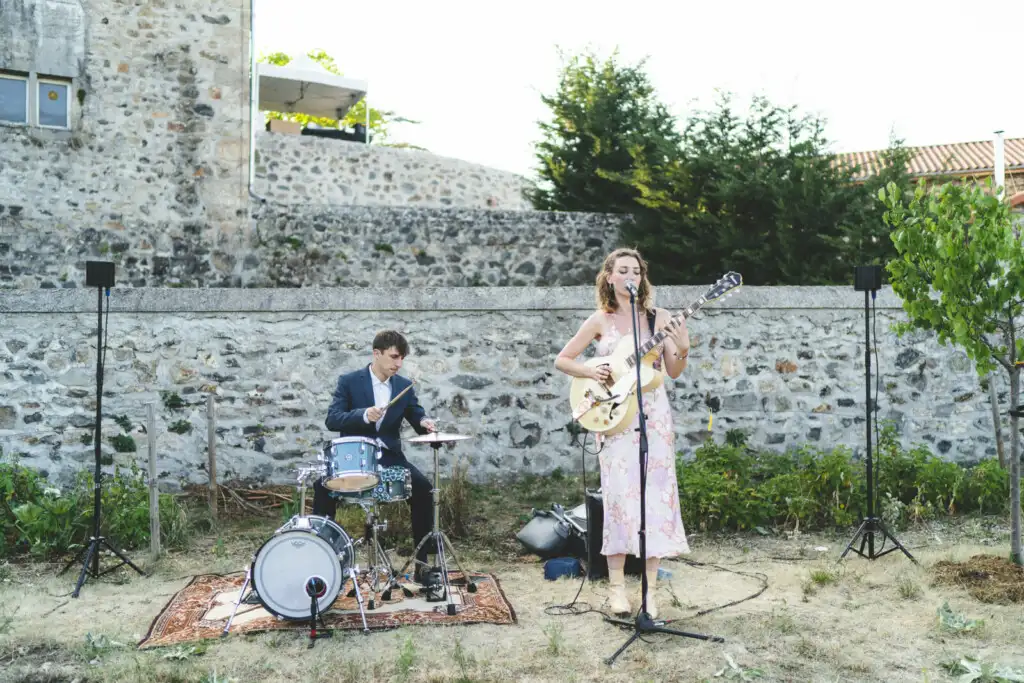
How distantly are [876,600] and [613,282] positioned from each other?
2.22m

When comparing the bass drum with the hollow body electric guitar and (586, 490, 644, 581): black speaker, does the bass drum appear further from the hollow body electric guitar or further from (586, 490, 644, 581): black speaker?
(586, 490, 644, 581): black speaker

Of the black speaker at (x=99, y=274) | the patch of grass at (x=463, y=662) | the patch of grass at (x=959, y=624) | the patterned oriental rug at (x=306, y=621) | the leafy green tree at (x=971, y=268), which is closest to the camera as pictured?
the patch of grass at (x=463, y=662)

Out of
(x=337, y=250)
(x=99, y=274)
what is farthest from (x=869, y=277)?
(x=337, y=250)

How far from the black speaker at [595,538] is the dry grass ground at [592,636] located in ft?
0.41

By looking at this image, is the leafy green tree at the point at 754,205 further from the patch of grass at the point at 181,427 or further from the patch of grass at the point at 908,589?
the patch of grass at the point at 181,427

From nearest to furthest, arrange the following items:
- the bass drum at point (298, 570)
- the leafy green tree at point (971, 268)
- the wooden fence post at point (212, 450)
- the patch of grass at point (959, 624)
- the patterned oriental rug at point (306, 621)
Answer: the patch of grass at point (959, 624) < the bass drum at point (298, 570) < the patterned oriental rug at point (306, 621) < the leafy green tree at point (971, 268) < the wooden fence post at point (212, 450)

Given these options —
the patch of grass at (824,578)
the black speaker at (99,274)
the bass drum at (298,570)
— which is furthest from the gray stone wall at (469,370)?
the bass drum at (298,570)

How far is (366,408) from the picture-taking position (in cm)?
517

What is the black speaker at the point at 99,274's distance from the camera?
18.4ft

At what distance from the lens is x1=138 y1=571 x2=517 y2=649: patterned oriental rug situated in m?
4.48

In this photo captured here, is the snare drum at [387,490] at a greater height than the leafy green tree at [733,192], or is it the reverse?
the leafy green tree at [733,192]

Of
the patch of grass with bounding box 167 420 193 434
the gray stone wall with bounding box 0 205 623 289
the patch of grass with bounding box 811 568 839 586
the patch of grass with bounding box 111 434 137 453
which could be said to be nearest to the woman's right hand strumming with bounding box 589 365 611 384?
the patch of grass with bounding box 811 568 839 586

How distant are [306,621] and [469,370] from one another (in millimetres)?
3364

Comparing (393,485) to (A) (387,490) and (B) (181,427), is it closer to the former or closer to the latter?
(A) (387,490)
